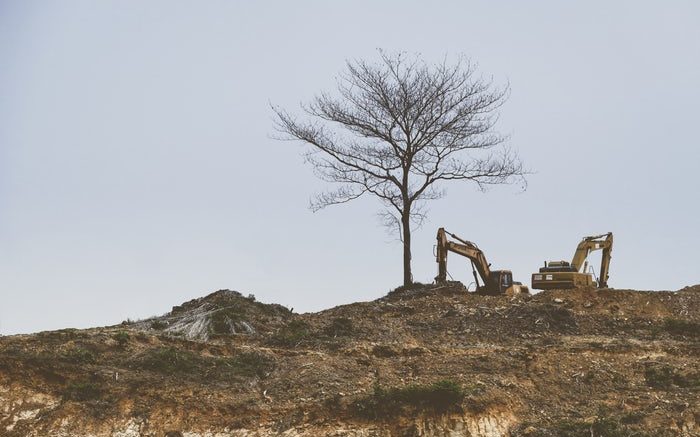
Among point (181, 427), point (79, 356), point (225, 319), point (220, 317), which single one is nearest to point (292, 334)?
point (225, 319)

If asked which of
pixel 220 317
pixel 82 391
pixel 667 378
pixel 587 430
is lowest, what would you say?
pixel 587 430

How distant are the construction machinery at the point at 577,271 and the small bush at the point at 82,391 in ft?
49.6

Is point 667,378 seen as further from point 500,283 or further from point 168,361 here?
point 168,361

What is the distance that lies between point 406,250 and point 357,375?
11.0m

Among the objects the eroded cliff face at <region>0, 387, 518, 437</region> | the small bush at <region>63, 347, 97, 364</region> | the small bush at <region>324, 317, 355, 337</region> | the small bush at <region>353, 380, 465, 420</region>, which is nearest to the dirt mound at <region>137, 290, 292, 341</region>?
the small bush at <region>324, 317, 355, 337</region>

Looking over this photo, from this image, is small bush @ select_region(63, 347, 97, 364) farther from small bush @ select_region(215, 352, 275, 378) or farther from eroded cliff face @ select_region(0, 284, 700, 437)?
small bush @ select_region(215, 352, 275, 378)

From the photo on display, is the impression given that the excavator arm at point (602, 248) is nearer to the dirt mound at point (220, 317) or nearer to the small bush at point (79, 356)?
the dirt mound at point (220, 317)

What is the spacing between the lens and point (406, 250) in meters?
32.6

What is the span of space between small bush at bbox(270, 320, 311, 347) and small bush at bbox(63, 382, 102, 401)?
202 inches

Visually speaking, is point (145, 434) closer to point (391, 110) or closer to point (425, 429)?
point (425, 429)

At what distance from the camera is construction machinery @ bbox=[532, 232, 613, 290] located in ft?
102

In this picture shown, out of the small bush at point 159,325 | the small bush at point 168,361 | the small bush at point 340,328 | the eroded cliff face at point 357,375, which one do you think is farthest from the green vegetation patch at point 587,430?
the small bush at point 159,325

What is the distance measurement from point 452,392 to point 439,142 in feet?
46.4

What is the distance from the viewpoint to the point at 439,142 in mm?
33281
